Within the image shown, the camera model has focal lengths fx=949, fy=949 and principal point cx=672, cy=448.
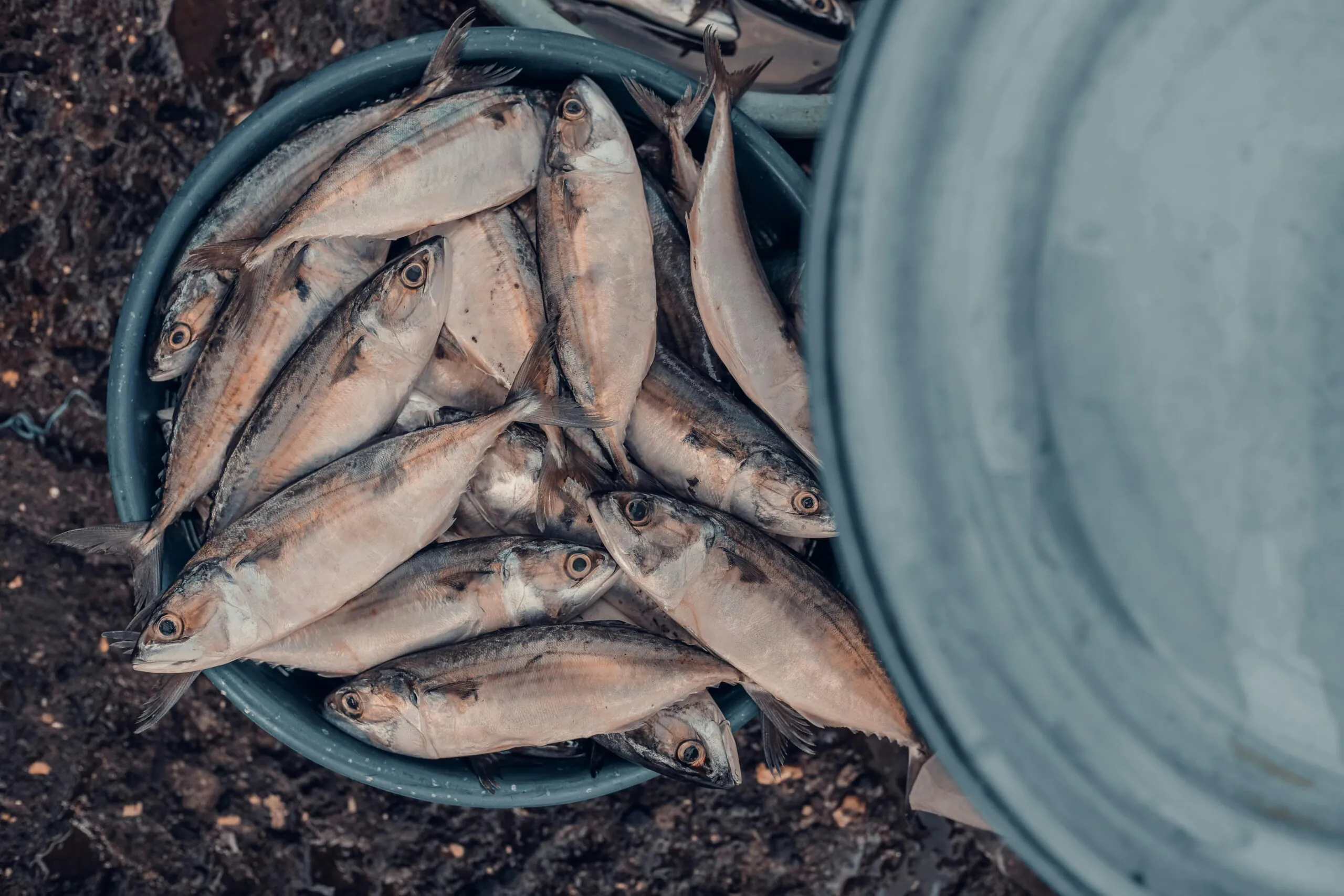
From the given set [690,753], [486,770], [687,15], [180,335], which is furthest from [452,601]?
[687,15]

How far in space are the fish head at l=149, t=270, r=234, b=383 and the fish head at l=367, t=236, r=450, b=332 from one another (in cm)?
42

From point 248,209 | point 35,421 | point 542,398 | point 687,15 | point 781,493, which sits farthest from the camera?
point 35,421

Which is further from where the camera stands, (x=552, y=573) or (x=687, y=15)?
(x=687, y=15)

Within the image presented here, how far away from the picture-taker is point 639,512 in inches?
72.7

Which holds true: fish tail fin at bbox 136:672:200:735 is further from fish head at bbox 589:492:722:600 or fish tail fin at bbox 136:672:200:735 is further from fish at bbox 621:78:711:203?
fish at bbox 621:78:711:203

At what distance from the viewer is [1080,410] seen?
1171mm

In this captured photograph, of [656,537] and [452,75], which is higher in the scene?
[452,75]

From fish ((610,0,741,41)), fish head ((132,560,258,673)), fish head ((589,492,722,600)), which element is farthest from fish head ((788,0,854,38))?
fish head ((132,560,258,673))

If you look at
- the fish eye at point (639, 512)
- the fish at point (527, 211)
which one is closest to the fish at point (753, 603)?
the fish eye at point (639, 512)

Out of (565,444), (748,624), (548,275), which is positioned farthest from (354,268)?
(748,624)

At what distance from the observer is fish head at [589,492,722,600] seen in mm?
1844

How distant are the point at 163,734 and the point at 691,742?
1.70 metres

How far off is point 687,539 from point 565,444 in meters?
0.34

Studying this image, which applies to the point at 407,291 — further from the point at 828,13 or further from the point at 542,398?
the point at 828,13
